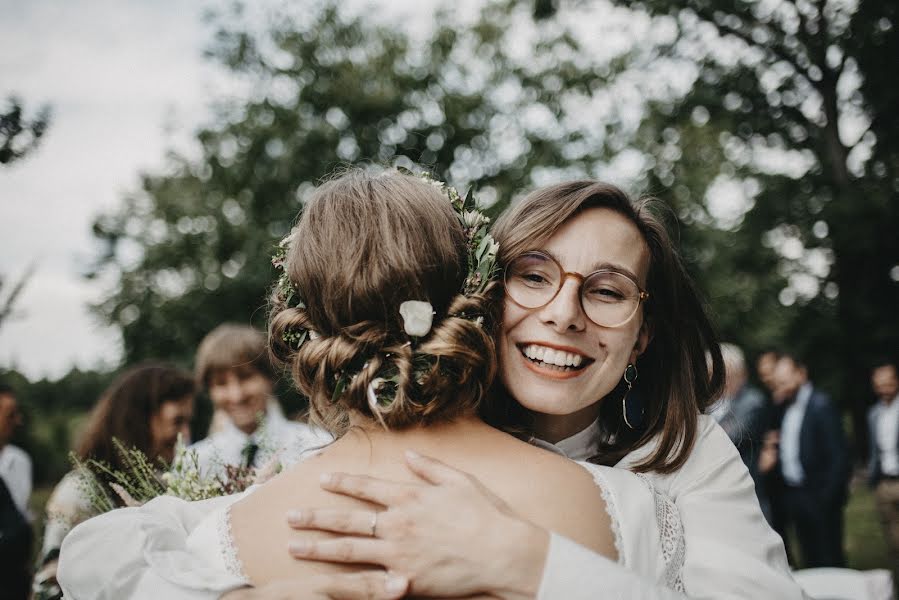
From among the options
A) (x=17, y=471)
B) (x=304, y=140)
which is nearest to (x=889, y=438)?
(x=17, y=471)

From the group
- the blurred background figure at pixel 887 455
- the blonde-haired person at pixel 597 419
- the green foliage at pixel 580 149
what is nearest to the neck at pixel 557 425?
A: the blonde-haired person at pixel 597 419

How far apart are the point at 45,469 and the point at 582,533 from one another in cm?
2236

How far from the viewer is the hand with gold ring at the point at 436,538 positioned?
169cm

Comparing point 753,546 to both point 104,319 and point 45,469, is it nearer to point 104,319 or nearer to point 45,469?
point 104,319

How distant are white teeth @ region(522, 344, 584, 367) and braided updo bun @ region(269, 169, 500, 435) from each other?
35 cm

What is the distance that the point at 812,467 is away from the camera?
27.5 ft

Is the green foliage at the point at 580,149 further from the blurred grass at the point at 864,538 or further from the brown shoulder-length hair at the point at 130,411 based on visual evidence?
the brown shoulder-length hair at the point at 130,411

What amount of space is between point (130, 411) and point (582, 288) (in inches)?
128

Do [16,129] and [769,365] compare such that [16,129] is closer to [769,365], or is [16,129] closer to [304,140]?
[769,365]

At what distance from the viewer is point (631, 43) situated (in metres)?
16.5

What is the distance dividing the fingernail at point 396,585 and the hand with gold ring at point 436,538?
0.06 feet

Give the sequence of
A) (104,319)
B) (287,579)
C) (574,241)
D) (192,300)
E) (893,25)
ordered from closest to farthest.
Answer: (287,579) → (574,241) → (893,25) → (192,300) → (104,319)

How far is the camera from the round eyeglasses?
90.7 inches

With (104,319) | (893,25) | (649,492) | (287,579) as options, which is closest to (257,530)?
(287,579)
